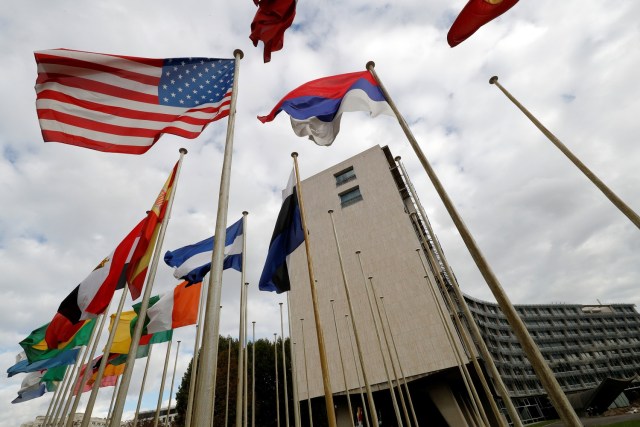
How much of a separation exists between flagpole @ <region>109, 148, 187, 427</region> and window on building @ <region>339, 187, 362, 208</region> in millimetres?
28104

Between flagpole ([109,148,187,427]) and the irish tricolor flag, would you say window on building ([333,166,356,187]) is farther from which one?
flagpole ([109,148,187,427])

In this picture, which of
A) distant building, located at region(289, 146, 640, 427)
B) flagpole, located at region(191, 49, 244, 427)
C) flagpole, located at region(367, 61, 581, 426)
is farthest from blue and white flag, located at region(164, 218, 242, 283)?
distant building, located at region(289, 146, 640, 427)

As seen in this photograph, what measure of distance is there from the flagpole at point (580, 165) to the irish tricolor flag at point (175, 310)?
12163 millimetres

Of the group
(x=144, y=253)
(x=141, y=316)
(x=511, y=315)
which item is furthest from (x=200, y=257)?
(x=511, y=315)

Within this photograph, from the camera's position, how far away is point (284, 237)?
9844 mm

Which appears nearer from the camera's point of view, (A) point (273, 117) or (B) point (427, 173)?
(B) point (427, 173)

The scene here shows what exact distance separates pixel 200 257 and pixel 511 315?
30.9ft

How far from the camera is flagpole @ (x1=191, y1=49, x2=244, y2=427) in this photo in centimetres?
370

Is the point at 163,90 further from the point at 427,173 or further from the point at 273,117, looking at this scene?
the point at 427,173

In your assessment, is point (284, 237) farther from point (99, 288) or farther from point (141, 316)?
point (99, 288)

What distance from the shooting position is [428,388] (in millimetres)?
28078

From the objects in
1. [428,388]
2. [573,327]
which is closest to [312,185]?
[428,388]

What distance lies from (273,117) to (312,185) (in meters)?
32.8

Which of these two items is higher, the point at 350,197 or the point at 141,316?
the point at 350,197
